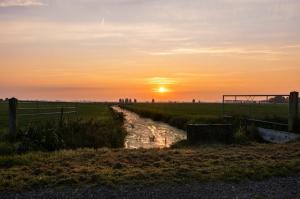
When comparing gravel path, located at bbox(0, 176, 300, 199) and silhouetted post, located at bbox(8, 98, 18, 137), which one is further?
silhouetted post, located at bbox(8, 98, 18, 137)

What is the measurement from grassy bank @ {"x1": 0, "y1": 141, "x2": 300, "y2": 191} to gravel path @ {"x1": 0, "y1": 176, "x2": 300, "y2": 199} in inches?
17.4

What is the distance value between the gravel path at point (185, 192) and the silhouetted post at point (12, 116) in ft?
27.0

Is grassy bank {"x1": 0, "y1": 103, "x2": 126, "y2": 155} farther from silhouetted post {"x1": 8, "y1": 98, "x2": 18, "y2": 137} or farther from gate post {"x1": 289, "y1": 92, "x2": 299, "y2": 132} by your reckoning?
gate post {"x1": 289, "y1": 92, "x2": 299, "y2": 132}

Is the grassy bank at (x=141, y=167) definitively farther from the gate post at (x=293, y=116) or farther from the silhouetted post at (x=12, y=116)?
the gate post at (x=293, y=116)

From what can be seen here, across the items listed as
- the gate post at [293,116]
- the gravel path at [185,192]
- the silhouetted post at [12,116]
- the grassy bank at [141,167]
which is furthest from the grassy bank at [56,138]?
the gate post at [293,116]

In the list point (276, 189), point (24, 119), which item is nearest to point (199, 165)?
point (276, 189)

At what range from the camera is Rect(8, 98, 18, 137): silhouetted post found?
1748 cm

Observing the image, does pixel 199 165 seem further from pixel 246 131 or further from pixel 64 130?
pixel 246 131

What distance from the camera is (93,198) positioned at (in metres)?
9.22

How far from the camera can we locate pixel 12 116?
17.9 metres

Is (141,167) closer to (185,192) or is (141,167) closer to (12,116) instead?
(185,192)

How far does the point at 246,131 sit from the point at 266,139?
110 centimetres

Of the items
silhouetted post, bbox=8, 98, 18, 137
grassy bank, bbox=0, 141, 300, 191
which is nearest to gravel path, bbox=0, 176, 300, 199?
grassy bank, bbox=0, 141, 300, 191

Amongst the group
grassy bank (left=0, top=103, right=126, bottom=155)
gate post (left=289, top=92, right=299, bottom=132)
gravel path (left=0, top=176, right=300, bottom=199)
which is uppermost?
gate post (left=289, top=92, right=299, bottom=132)
